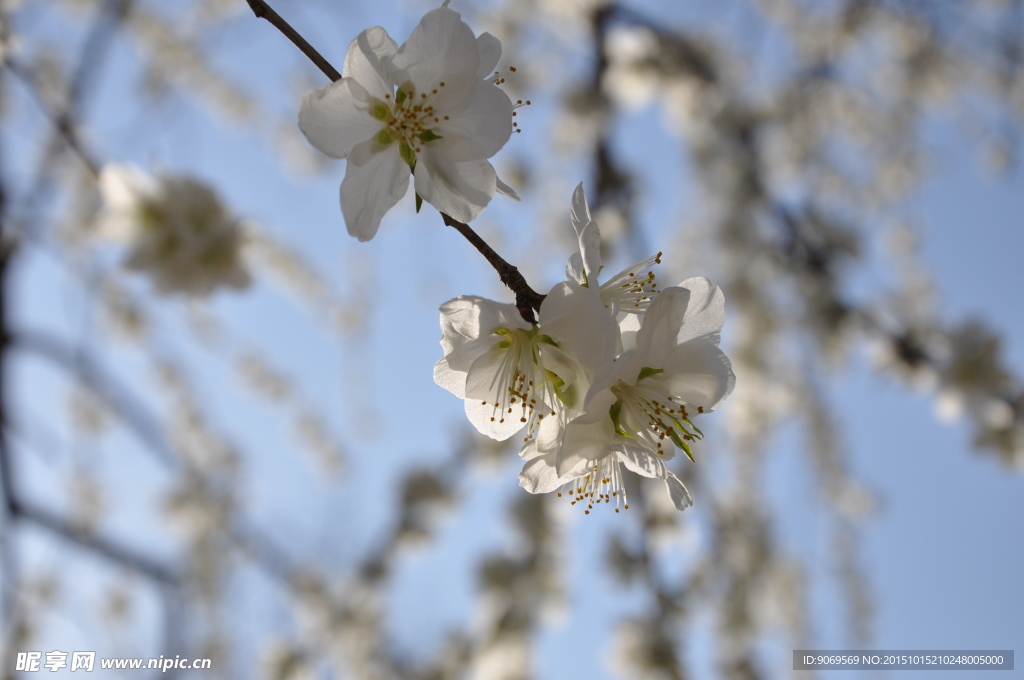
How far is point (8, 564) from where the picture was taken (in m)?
2.58

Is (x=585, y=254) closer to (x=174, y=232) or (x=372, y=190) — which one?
(x=372, y=190)

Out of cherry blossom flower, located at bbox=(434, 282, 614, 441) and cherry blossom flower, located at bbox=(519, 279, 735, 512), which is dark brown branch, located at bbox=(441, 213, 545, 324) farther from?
cherry blossom flower, located at bbox=(519, 279, 735, 512)

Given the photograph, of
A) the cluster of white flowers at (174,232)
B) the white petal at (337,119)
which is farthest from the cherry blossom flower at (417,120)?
the cluster of white flowers at (174,232)

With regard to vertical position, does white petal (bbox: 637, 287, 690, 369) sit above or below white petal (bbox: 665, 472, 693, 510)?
above

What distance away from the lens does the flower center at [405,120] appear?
0.94 m

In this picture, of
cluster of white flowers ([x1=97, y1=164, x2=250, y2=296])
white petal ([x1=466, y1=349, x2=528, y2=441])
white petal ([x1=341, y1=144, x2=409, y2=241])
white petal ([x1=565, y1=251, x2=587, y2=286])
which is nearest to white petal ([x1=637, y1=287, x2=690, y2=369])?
white petal ([x1=565, y1=251, x2=587, y2=286])

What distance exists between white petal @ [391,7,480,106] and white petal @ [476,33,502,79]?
2 cm

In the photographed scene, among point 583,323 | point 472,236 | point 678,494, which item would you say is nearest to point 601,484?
point 678,494

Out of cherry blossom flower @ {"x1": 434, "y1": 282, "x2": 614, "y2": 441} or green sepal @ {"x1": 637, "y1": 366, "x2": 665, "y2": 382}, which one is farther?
green sepal @ {"x1": 637, "y1": 366, "x2": 665, "y2": 382}

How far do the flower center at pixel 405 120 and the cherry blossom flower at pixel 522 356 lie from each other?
0.86 ft

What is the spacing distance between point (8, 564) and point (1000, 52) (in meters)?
5.24

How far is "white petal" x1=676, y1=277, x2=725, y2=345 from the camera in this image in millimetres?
906

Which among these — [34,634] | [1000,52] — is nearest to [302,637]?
[34,634]

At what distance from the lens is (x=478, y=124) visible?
893 millimetres
